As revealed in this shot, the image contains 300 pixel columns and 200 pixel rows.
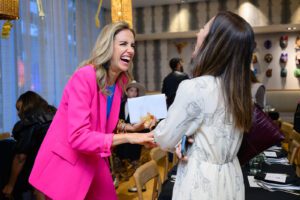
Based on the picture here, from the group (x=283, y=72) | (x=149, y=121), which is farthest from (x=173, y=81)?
(x=149, y=121)

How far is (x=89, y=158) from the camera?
1.42 meters

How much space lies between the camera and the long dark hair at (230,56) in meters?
1.05

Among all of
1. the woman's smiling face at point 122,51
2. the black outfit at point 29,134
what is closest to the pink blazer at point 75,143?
the woman's smiling face at point 122,51

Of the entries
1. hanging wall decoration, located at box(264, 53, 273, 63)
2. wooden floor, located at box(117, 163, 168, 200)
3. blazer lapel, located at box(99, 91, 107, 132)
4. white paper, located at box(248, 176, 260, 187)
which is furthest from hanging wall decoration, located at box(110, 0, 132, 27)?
hanging wall decoration, located at box(264, 53, 273, 63)

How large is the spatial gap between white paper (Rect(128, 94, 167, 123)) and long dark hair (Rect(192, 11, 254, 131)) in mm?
683

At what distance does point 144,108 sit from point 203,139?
70 centimetres

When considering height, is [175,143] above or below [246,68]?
below

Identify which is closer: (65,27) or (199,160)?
(199,160)

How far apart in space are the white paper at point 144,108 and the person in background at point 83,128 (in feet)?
0.97

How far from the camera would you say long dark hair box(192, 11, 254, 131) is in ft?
3.44

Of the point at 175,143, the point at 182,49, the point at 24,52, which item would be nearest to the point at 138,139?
the point at 175,143

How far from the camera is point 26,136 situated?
282cm

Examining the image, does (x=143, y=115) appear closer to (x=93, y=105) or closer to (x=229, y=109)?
(x=93, y=105)

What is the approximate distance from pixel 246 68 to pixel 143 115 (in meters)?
0.77
